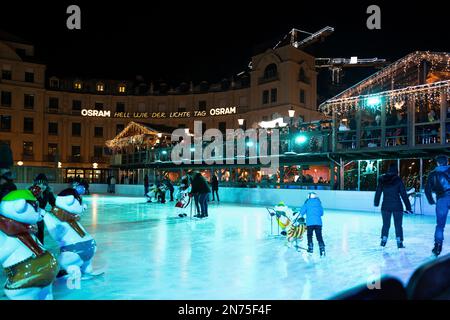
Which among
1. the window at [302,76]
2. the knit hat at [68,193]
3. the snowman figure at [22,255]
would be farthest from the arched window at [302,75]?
the snowman figure at [22,255]

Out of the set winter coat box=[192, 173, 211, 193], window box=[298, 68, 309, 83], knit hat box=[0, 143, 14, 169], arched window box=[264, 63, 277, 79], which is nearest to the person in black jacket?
knit hat box=[0, 143, 14, 169]

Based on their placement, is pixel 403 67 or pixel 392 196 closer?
pixel 392 196

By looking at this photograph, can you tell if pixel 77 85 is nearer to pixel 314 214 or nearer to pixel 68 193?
pixel 314 214

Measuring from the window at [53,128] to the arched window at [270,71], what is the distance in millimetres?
25821

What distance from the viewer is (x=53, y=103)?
50.2 meters

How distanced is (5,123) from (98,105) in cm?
1065

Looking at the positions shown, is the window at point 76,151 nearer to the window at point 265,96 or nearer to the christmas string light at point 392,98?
the window at point 265,96

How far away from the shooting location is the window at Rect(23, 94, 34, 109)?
47688 mm

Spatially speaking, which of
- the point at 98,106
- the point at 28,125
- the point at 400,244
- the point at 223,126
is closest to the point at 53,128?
the point at 28,125

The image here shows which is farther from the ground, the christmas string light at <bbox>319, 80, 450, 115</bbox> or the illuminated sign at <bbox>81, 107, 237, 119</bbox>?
the illuminated sign at <bbox>81, 107, 237, 119</bbox>

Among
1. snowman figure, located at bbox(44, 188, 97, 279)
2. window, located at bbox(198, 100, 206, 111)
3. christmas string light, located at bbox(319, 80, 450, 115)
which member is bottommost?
snowman figure, located at bbox(44, 188, 97, 279)

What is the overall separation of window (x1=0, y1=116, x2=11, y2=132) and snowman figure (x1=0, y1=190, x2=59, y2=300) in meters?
47.4

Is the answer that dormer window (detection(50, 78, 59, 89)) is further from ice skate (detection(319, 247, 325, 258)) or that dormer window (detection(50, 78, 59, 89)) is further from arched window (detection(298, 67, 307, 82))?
ice skate (detection(319, 247, 325, 258))

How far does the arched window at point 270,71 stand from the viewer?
39812 millimetres
